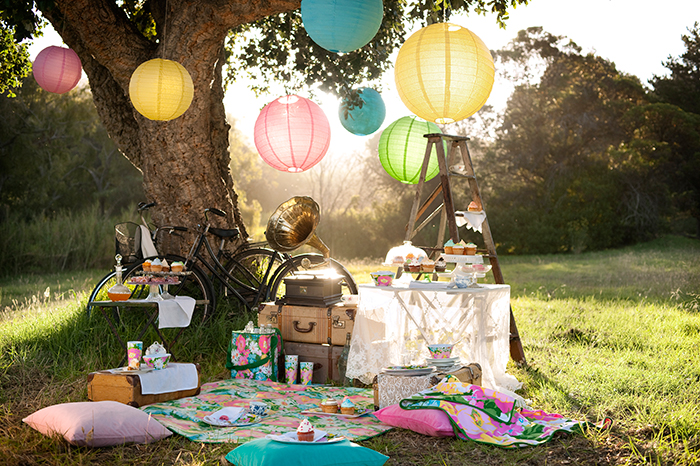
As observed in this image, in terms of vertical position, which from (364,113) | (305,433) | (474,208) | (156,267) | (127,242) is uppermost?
(364,113)

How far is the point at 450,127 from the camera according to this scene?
24.3 meters

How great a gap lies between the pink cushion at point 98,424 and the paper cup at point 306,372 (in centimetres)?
141

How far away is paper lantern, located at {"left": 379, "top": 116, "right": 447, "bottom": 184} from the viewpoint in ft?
17.4

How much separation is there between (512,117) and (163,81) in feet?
56.4

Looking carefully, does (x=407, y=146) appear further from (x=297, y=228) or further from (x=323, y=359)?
(x=323, y=359)

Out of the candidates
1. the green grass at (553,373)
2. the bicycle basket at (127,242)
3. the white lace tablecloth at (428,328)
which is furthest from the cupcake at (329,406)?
the bicycle basket at (127,242)

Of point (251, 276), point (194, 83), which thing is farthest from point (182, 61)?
point (251, 276)

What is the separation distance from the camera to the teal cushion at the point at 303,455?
8.04ft

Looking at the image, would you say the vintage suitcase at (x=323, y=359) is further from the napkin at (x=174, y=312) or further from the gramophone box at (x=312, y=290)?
the napkin at (x=174, y=312)

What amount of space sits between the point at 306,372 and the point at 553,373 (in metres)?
1.87

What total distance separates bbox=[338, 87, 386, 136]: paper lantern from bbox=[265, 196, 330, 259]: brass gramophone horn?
97cm

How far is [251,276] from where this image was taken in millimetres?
5824

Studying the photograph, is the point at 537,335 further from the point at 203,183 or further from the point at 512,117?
the point at 512,117

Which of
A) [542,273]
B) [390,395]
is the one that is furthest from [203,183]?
[542,273]
